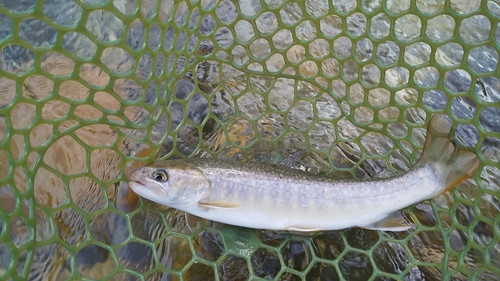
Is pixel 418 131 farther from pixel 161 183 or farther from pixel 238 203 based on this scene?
pixel 161 183

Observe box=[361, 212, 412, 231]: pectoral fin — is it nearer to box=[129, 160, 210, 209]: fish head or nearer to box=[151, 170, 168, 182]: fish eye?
box=[129, 160, 210, 209]: fish head

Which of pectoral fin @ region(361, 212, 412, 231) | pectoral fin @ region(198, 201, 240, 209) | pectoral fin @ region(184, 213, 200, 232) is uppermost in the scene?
pectoral fin @ region(198, 201, 240, 209)

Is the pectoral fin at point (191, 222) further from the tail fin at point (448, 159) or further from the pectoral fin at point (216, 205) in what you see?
the tail fin at point (448, 159)

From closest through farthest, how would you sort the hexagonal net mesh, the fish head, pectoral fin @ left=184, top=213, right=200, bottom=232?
the fish head
the hexagonal net mesh
pectoral fin @ left=184, top=213, right=200, bottom=232

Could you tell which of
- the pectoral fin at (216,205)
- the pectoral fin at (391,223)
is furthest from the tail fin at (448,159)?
the pectoral fin at (216,205)

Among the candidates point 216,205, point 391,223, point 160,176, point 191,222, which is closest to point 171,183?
point 160,176

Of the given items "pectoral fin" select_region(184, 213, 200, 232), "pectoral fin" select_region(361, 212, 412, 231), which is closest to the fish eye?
"pectoral fin" select_region(184, 213, 200, 232)
